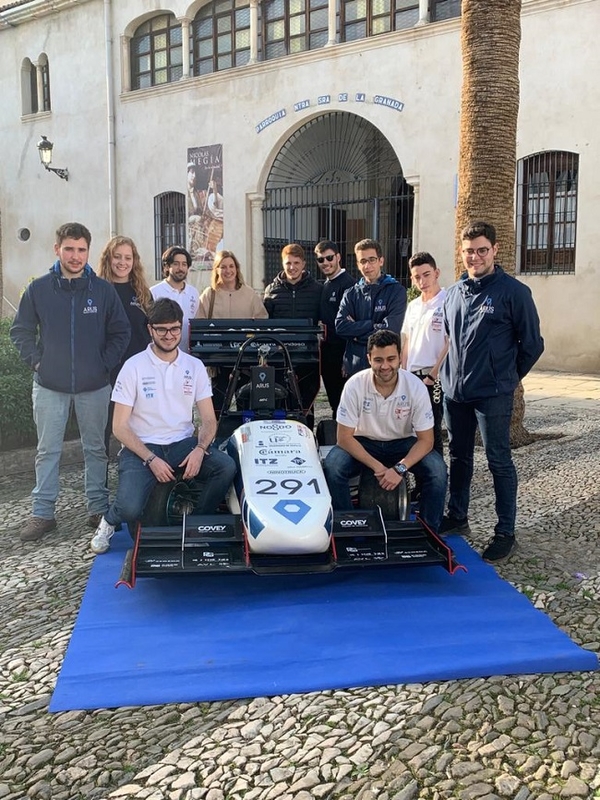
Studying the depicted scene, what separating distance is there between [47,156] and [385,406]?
1778 cm

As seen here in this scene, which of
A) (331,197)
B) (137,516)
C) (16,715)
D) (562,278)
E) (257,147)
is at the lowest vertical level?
(16,715)

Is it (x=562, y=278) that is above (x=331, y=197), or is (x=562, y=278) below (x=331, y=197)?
below

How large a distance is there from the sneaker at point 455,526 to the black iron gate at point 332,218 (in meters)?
11.5

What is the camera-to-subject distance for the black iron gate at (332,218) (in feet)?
53.5

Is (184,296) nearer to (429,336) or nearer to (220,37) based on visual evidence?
(429,336)

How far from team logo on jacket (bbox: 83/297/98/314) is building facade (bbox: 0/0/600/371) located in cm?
986

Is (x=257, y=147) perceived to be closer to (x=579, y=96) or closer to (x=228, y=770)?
(x=579, y=96)

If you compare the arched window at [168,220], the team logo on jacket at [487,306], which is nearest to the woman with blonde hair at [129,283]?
the team logo on jacket at [487,306]

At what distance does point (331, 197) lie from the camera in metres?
17.1

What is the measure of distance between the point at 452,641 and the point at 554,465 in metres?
3.69

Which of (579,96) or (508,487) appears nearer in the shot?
(508,487)

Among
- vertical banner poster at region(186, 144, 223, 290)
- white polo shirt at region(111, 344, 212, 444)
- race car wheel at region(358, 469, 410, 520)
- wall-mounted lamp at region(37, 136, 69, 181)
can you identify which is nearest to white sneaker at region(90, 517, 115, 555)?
white polo shirt at region(111, 344, 212, 444)

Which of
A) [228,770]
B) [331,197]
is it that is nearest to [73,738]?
[228,770]

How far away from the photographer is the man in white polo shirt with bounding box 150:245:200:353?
6.05 meters
